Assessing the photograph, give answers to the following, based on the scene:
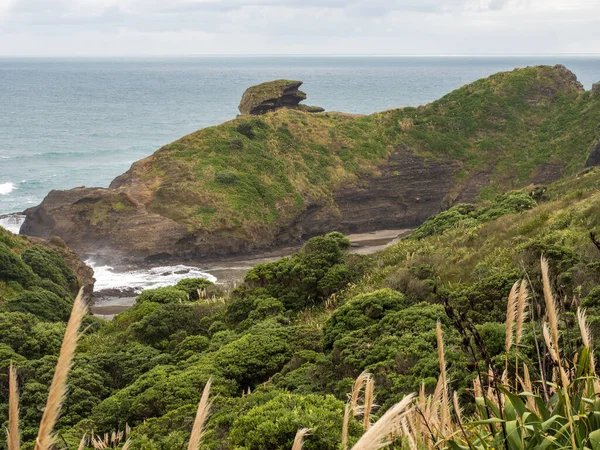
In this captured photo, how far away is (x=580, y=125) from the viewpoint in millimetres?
66000

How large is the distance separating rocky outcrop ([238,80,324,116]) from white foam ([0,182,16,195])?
96.9 ft

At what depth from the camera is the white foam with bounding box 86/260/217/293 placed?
45.8 metres

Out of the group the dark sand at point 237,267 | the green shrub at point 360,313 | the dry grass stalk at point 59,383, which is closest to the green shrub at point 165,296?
the dark sand at point 237,267

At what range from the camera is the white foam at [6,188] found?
7850cm

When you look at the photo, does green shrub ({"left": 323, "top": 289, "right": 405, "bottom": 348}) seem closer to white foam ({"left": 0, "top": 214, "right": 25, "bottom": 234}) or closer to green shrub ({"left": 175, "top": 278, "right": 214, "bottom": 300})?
green shrub ({"left": 175, "top": 278, "right": 214, "bottom": 300})

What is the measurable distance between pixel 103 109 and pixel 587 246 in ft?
538

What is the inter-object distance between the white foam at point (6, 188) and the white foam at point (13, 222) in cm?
1835

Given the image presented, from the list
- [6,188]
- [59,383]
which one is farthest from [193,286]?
[6,188]

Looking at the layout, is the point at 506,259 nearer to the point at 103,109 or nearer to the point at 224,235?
the point at 224,235

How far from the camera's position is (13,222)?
2379 inches

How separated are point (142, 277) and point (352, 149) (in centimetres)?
2808

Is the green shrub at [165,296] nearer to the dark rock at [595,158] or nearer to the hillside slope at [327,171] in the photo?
the hillside slope at [327,171]

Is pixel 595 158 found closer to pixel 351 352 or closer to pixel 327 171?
pixel 327 171

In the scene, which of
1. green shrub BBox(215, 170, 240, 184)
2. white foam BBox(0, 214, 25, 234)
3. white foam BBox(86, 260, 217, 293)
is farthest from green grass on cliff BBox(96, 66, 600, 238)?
white foam BBox(0, 214, 25, 234)
